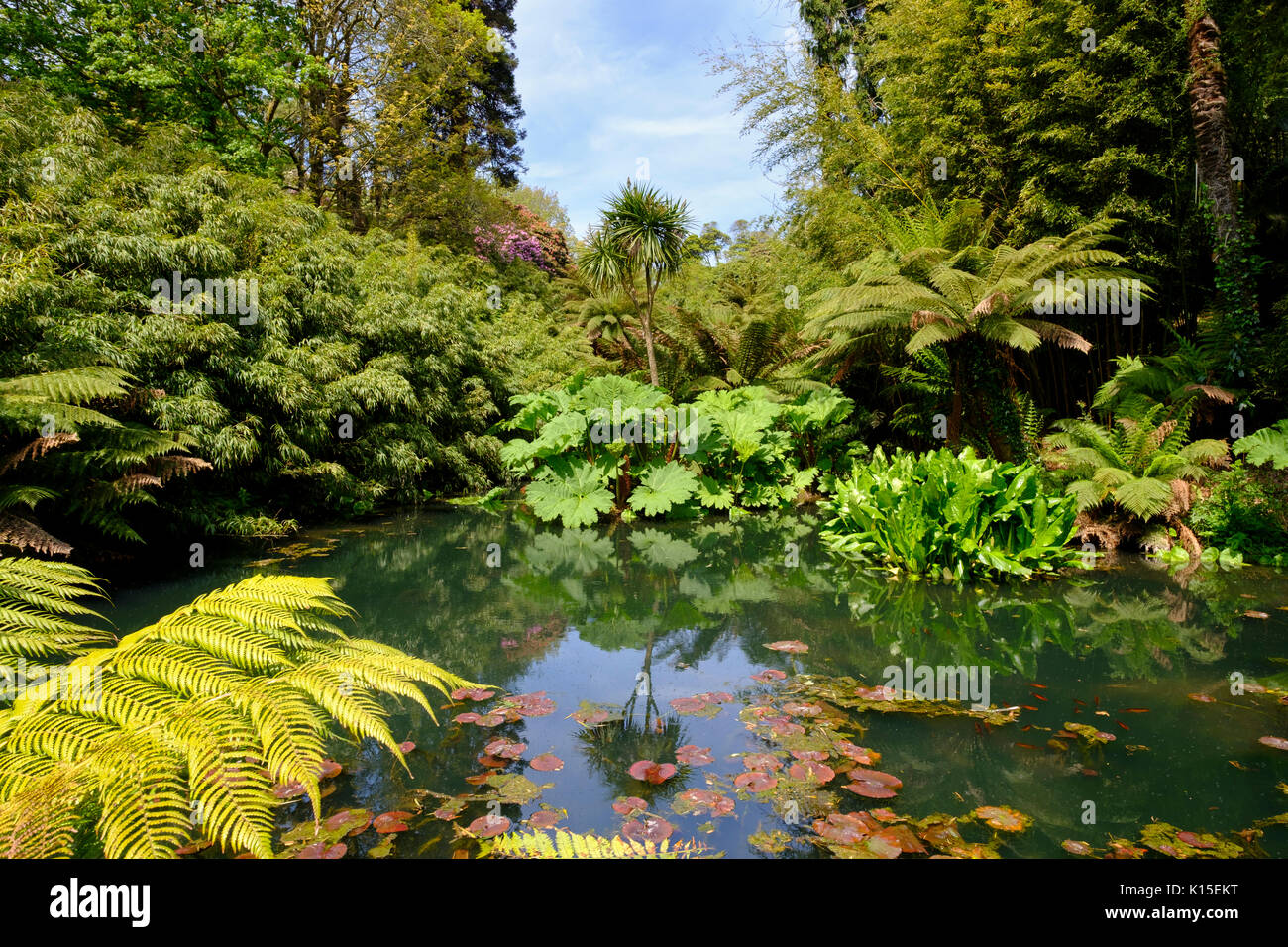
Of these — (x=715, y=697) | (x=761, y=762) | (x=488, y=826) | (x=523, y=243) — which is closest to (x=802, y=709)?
(x=715, y=697)

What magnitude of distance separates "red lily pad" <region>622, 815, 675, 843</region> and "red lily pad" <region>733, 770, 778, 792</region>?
293mm

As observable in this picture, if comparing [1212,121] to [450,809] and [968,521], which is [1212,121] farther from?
[450,809]

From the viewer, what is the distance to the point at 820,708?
242 cm

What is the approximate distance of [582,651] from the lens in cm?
315

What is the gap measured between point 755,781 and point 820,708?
24.4 inches

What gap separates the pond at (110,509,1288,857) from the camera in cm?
171

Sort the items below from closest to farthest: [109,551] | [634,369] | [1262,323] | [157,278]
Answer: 1. [109,551]
2. [157,278]
3. [1262,323]
4. [634,369]

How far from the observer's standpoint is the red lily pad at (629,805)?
1754 millimetres

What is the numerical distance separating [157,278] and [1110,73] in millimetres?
9003

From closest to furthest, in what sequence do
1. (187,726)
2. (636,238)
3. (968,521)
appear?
1. (187,726)
2. (968,521)
3. (636,238)

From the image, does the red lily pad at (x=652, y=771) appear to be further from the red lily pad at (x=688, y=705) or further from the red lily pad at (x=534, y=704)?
the red lily pad at (x=534, y=704)

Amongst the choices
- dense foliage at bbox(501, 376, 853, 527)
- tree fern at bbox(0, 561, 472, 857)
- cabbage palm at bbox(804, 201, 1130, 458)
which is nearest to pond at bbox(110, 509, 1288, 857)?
tree fern at bbox(0, 561, 472, 857)
